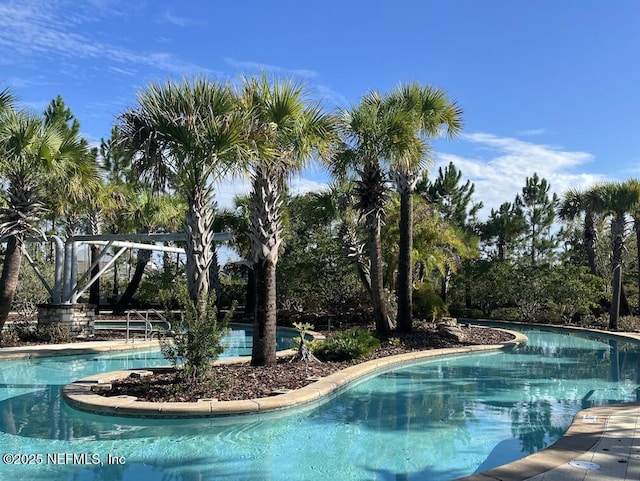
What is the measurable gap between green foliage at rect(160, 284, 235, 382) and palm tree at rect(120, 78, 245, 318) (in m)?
0.19

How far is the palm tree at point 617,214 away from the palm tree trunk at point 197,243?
17.1 m

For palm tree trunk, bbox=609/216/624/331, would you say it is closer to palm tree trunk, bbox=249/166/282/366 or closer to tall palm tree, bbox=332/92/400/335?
tall palm tree, bbox=332/92/400/335

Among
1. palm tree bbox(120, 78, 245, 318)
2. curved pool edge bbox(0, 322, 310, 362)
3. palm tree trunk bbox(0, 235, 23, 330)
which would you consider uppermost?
palm tree bbox(120, 78, 245, 318)

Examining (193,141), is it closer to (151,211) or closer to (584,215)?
(151,211)

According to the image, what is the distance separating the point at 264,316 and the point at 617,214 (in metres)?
16.9

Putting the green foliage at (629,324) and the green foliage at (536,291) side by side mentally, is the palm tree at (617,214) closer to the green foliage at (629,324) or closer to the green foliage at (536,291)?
the green foliage at (629,324)

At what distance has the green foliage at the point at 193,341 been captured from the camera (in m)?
8.00

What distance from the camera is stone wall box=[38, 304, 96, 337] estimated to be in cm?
1529

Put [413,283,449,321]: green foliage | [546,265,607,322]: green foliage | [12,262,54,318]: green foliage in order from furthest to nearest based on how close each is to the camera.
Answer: [546,265,607,322]: green foliage < [12,262,54,318]: green foliage < [413,283,449,321]: green foliage

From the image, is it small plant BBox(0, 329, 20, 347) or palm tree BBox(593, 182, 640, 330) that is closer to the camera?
small plant BBox(0, 329, 20, 347)

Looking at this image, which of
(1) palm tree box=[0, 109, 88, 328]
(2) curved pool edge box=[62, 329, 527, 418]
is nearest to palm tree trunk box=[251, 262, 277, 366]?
(2) curved pool edge box=[62, 329, 527, 418]

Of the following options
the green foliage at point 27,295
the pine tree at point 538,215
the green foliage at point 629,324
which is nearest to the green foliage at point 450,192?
the pine tree at point 538,215

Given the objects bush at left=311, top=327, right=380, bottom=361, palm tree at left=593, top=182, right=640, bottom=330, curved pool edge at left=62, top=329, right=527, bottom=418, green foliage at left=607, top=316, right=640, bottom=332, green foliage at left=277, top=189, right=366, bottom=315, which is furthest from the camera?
green foliage at left=277, top=189, right=366, bottom=315

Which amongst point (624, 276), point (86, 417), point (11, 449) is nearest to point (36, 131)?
point (86, 417)
